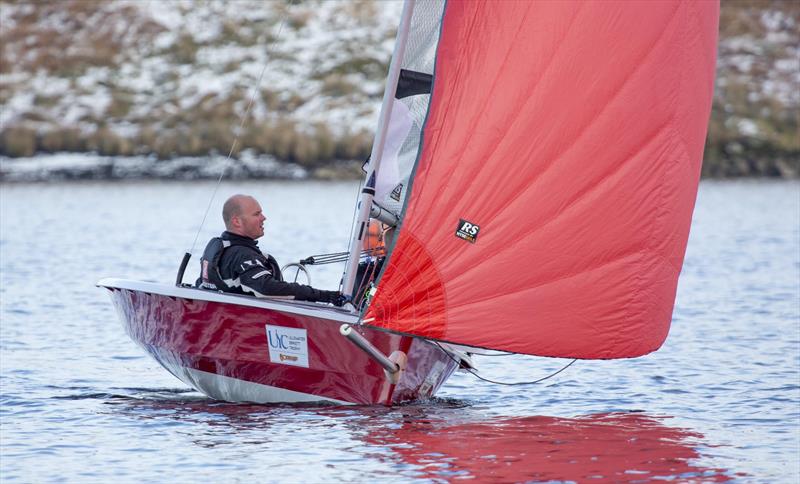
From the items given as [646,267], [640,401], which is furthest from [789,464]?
[640,401]

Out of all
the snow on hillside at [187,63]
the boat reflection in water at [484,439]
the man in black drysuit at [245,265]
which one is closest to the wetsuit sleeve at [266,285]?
the man in black drysuit at [245,265]

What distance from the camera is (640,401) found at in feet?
46.0

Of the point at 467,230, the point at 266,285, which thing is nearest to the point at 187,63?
the point at 266,285

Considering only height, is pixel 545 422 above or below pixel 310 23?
below

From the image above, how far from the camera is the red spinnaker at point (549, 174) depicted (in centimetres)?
1159

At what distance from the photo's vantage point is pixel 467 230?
11555mm

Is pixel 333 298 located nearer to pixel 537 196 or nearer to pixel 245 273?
pixel 245 273

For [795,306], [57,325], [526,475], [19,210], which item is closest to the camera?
[526,475]

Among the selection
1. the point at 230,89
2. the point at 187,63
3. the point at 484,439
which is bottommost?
the point at 484,439

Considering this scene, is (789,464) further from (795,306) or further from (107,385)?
(795,306)

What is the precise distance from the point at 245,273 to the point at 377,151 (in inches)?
65.5

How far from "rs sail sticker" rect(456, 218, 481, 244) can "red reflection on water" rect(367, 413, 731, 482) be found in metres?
1.76

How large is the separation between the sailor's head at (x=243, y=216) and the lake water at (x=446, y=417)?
1716mm

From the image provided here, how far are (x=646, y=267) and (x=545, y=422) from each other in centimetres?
188
